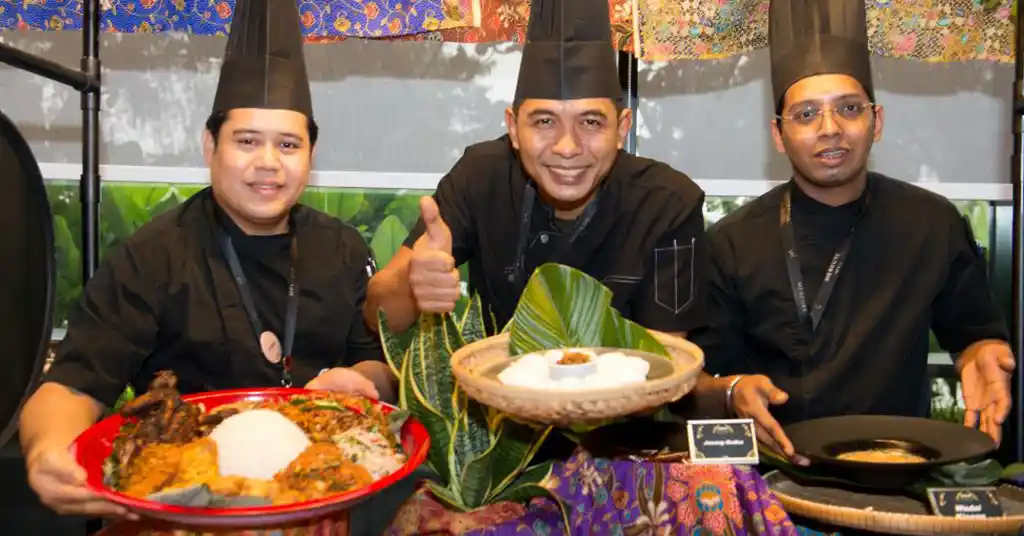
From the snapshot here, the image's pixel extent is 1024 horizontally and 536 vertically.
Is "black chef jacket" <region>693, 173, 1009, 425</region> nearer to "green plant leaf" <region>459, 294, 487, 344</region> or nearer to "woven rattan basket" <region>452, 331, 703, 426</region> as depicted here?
"green plant leaf" <region>459, 294, 487, 344</region>

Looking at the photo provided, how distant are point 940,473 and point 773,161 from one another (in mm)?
2434

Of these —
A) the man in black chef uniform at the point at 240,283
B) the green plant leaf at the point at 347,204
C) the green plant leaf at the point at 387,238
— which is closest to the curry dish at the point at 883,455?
the man in black chef uniform at the point at 240,283

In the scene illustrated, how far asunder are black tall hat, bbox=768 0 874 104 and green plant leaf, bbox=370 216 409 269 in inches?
70.2

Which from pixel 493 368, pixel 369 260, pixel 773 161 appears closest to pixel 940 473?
pixel 493 368

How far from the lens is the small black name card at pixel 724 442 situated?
1.57 meters

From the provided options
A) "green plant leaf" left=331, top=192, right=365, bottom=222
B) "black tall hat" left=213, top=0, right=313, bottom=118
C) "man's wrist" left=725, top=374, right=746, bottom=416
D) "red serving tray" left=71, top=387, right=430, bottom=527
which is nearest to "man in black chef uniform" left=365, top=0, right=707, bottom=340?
"man's wrist" left=725, top=374, right=746, bottom=416

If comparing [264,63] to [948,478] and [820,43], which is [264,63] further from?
[948,478]

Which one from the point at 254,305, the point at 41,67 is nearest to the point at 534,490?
the point at 254,305

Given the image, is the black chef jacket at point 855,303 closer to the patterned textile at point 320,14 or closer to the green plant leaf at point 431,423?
the green plant leaf at point 431,423

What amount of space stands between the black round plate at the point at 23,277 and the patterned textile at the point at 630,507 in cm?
147

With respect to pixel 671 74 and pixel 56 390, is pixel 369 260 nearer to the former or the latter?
pixel 56 390

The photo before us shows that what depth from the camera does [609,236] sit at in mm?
2318

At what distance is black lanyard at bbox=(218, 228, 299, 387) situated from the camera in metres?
2.13

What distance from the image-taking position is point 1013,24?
307 centimetres
